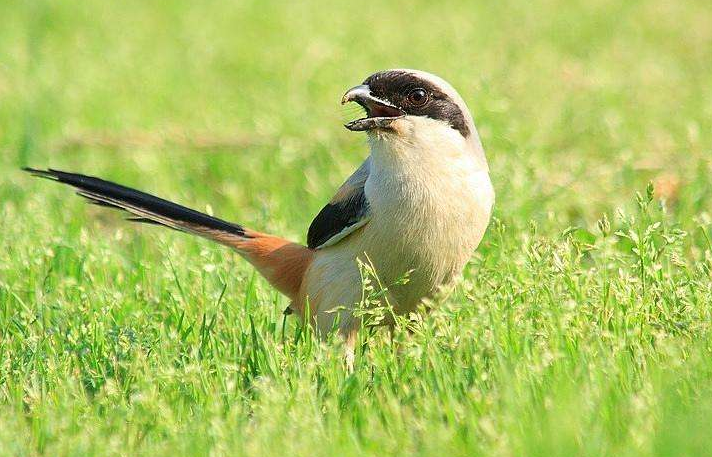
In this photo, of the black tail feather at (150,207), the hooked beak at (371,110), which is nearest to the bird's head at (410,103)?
the hooked beak at (371,110)

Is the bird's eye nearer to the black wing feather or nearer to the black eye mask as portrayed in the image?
the black eye mask

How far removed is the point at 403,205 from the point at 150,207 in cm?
130

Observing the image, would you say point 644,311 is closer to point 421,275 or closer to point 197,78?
point 421,275

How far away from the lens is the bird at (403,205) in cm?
436

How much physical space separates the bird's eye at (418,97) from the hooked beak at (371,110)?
6 centimetres

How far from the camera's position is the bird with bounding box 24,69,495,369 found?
4355 mm

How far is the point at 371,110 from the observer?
4496 millimetres

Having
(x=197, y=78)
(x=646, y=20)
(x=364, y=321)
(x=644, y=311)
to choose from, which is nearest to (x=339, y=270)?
(x=364, y=321)

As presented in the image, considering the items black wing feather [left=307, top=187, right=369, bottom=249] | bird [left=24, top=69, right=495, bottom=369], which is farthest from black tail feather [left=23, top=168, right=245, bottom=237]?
bird [left=24, top=69, right=495, bottom=369]

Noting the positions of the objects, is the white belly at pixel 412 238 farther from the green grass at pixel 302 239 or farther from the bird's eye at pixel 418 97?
the bird's eye at pixel 418 97

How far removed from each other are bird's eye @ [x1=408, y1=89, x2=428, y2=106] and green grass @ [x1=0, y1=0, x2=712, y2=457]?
55 centimetres

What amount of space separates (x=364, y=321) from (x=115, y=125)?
4548 mm

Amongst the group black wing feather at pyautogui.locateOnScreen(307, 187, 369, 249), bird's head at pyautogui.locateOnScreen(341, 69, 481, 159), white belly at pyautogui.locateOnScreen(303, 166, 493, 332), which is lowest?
white belly at pyautogui.locateOnScreen(303, 166, 493, 332)

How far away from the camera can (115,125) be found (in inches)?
332
